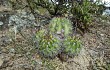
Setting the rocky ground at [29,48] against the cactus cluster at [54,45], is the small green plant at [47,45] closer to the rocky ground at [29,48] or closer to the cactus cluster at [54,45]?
the cactus cluster at [54,45]

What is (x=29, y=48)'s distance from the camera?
330cm

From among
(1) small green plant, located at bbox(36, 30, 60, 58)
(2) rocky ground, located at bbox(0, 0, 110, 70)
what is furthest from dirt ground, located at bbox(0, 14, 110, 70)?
(1) small green plant, located at bbox(36, 30, 60, 58)

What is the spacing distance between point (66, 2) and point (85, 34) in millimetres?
650

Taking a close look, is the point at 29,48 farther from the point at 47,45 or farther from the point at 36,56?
the point at 47,45

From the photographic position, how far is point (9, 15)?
3727 millimetres

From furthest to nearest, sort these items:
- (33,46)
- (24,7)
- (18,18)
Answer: (24,7) < (18,18) < (33,46)

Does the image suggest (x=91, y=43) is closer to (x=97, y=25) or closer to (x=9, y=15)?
(x=97, y=25)

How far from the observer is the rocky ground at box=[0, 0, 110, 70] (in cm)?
310

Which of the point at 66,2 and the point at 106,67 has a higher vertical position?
the point at 66,2

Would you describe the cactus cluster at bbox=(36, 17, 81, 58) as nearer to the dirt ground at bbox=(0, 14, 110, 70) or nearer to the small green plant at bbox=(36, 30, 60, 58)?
the small green plant at bbox=(36, 30, 60, 58)

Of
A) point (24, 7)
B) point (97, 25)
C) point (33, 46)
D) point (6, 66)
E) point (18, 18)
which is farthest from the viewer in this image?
point (97, 25)

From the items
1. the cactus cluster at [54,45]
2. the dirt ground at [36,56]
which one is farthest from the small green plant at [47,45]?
the dirt ground at [36,56]

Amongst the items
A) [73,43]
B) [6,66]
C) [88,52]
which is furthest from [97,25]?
[6,66]

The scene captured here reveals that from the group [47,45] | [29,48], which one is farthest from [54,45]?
[29,48]
